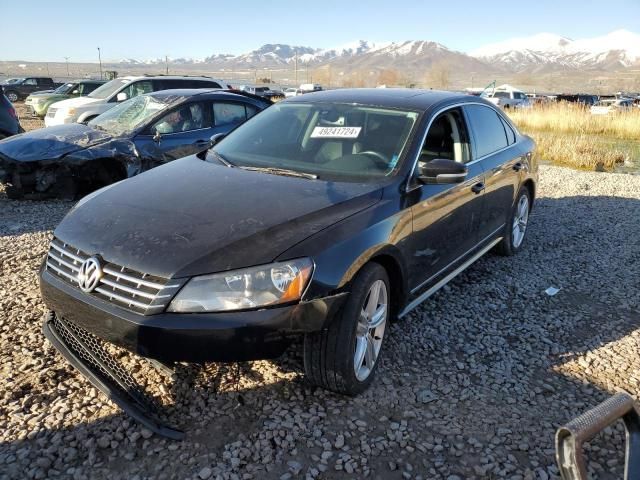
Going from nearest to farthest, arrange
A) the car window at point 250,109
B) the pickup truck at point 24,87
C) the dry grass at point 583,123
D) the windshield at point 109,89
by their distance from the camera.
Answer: the car window at point 250,109
the windshield at point 109,89
the dry grass at point 583,123
the pickup truck at point 24,87

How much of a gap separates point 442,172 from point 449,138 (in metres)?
0.93

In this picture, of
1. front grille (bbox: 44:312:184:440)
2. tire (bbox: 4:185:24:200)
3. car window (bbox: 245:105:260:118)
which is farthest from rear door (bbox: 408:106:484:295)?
tire (bbox: 4:185:24:200)

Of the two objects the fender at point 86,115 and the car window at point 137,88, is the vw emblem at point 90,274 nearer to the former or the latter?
the fender at point 86,115

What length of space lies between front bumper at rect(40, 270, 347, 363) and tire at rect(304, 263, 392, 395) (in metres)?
0.15

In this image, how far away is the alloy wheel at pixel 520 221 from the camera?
5.38 m

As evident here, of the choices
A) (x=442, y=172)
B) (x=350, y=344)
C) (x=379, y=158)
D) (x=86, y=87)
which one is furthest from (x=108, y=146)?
(x=86, y=87)

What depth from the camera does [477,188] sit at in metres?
4.04

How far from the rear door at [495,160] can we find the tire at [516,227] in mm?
217

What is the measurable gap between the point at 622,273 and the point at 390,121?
125 inches

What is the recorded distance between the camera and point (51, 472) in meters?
2.25

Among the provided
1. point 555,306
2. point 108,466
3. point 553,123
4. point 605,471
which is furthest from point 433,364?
point 553,123

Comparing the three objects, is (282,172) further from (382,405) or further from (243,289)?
(382,405)

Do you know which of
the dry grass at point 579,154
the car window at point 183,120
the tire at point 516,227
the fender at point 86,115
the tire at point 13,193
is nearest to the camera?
the tire at point 516,227

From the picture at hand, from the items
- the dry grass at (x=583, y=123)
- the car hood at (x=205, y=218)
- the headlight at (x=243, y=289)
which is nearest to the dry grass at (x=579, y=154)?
the dry grass at (x=583, y=123)
